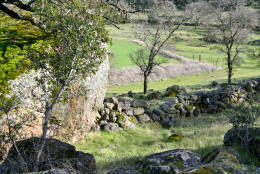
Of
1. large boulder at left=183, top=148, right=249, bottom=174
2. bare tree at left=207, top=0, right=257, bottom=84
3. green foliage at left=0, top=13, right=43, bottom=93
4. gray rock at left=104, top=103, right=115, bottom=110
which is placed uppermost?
bare tree at left=207, top=0, right=257, bottom=84

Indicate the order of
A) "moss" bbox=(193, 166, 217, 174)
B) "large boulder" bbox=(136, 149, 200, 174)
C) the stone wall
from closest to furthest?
"moss" bbox=(193, 166, 217, 174), "large boulder" bbox=(136, 149, 200, 174), the stone wall

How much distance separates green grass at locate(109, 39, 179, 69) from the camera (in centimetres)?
5425

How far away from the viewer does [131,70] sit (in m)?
51.4

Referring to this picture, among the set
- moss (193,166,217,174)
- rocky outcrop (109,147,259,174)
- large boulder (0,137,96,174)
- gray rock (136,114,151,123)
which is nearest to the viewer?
moss (193,166,217,174)

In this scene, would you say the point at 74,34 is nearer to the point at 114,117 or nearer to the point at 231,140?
the point at 231,140

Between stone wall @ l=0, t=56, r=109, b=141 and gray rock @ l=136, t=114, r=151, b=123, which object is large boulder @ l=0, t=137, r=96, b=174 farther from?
gray rock @ l=136, t=114, r=151, b=123

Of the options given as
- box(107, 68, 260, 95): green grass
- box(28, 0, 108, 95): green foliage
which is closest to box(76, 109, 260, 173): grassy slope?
box(28, 0, 108, 95): green foliage

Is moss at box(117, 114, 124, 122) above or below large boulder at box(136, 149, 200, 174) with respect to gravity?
below

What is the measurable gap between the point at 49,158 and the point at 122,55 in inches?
2170

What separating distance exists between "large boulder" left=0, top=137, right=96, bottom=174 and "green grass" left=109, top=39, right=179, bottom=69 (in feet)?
149

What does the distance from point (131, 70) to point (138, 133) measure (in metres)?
37.6

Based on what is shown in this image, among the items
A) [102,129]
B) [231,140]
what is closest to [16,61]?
[102,129]

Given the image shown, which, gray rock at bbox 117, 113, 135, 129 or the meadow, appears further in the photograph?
gray rock at bbox 117, 113, 135, 129

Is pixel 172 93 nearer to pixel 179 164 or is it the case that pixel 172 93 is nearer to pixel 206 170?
pixel 179 164
